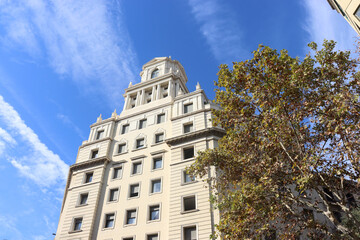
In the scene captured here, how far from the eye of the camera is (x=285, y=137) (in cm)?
1557

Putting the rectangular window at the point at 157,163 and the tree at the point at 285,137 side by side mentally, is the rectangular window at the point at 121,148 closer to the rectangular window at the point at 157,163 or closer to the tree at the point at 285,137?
the rectangular window at the point at 157,163

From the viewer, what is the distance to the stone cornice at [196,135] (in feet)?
94.0

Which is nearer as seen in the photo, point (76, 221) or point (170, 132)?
point (76, 221)

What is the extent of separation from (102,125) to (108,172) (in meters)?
8.12

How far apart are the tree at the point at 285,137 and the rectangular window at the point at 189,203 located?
27.6 ft

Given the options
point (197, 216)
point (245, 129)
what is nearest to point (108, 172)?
point (197, 216)

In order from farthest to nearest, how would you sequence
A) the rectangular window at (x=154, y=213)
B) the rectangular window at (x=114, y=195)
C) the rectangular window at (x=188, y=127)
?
the rectangular window at (x=188, y=127), the rectangular window at (x=114, y=195), the rectangular window at (x=154, y=213)

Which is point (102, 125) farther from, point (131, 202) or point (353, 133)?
point (353, 133)

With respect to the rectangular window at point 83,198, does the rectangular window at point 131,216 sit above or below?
below

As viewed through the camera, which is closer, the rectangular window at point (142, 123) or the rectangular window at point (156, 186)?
the rectangular window at point (156, 186)

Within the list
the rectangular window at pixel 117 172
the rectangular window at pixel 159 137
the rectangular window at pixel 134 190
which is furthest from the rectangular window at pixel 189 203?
the rectangular window at pixel 117 172

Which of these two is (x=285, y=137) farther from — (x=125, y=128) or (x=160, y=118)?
(x=125, y=128)

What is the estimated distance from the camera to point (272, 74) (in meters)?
16.2

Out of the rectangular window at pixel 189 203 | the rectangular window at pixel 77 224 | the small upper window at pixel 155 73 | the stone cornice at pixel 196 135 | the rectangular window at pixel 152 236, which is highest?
the small upper window at pixel 155 73
